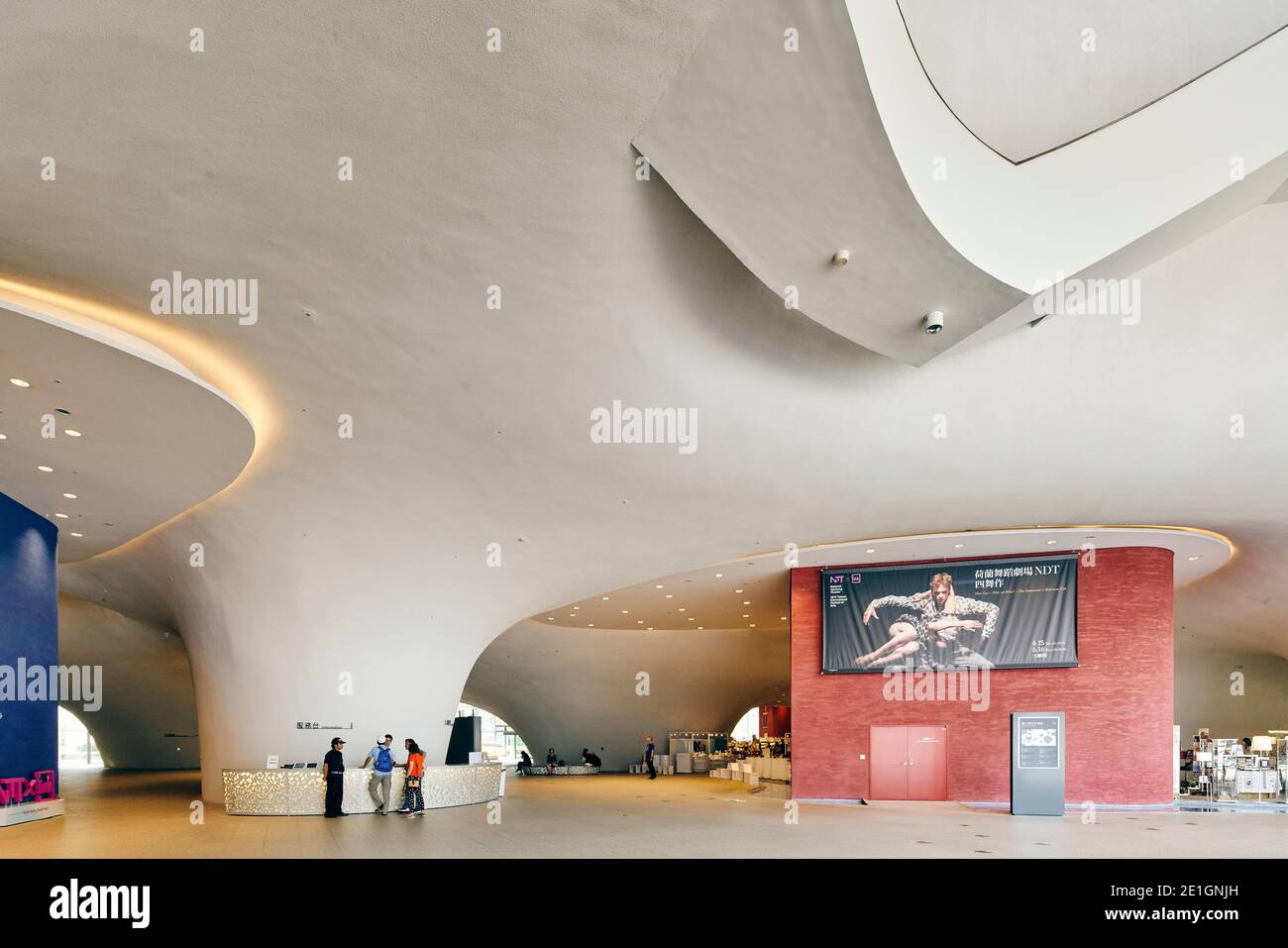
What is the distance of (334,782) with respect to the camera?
14.9 meters

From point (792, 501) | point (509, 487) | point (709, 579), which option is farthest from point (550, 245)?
point (709, 579)

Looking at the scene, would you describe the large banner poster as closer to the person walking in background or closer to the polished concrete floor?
the polished concrete floor

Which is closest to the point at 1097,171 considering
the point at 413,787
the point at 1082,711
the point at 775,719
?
the point at 413,787

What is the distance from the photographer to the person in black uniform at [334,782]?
14914 millimetres

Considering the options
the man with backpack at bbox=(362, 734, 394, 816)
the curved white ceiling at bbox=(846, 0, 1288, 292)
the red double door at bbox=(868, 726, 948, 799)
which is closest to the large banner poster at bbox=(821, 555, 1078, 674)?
the red double door at bbox=(868, 726, 948, 799)

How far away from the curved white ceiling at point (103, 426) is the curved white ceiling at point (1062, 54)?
6.95m

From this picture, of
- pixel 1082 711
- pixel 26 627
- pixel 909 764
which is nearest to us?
pixel 26 627

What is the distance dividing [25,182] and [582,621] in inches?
923

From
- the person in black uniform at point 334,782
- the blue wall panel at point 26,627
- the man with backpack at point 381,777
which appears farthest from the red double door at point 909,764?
the blue wall panel at point 26,627

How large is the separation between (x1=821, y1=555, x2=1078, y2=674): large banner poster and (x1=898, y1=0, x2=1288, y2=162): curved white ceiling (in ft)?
41.5

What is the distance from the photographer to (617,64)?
5.75m

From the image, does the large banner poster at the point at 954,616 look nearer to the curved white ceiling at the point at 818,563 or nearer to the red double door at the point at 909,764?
the curved white ceiling at the point at 818,563

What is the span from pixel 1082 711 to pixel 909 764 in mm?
3355

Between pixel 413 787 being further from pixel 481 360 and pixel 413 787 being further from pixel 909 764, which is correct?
pixel 909 764
